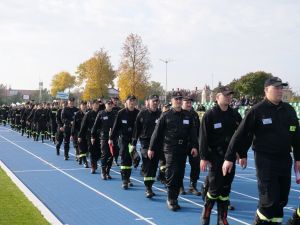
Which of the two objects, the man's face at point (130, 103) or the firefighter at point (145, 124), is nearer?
the firefighter at point (145, 124)

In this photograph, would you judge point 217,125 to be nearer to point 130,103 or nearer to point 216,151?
point 216,151

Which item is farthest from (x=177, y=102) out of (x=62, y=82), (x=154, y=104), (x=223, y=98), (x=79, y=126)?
(x=62, y=82)

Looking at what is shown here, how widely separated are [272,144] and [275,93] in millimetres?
633

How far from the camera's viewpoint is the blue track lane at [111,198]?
7891 mm

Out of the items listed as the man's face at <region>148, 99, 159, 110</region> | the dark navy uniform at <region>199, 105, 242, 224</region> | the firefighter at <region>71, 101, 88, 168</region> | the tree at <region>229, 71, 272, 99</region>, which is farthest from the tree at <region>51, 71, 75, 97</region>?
the dark navy uniform at <region>199, 105, 242, 224</region>

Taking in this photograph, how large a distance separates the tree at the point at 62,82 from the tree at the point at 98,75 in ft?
80.8

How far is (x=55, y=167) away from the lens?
14.2 meters

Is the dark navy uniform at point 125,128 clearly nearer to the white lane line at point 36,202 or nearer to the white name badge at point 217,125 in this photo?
the white lane line at point 36,202

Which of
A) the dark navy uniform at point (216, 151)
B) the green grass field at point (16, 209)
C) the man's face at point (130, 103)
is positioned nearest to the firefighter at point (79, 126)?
the man's face at point (130, 103)

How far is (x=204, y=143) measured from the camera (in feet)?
23.6

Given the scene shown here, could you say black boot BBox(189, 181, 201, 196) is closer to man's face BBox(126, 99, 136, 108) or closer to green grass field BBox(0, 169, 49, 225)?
man's face BBox(126, 99, 136, 108)

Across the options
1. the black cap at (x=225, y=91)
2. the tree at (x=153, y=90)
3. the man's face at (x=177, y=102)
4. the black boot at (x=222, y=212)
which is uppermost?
the tree at (x=153, y=90)

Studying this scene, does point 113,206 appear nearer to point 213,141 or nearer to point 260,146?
point 213,141

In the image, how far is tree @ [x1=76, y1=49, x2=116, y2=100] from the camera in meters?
64.4
